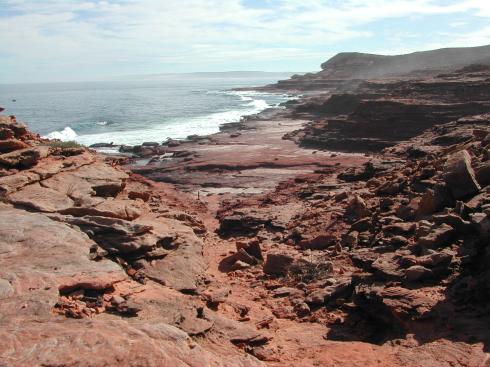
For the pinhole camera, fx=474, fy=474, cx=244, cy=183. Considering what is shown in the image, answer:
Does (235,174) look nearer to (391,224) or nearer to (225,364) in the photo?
(391,224)

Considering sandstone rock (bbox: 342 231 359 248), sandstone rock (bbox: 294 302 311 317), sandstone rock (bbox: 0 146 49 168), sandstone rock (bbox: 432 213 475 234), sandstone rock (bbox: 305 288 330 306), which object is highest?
sandstone rock (bbox: 0 146 49 168)

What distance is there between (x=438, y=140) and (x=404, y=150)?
2077 mm

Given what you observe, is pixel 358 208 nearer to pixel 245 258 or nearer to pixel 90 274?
pixel 245 258

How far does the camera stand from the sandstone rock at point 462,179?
437 inches

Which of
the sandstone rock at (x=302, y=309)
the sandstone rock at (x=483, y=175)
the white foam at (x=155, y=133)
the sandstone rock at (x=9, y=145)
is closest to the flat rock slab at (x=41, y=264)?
the sandstone rock at (x=302, y=309)

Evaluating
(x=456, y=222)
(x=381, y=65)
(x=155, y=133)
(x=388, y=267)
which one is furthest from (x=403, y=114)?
(x=381, y=65)

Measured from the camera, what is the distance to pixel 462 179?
11250mm

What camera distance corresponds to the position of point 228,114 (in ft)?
220

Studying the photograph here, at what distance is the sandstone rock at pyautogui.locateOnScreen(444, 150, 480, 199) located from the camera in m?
11.1

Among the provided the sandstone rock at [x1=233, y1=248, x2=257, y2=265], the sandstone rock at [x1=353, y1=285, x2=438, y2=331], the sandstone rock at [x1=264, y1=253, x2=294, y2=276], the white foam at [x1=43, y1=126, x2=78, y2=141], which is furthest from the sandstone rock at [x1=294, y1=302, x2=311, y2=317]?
the white foam at [x1=43, y1=126, x2=78, y2=141]

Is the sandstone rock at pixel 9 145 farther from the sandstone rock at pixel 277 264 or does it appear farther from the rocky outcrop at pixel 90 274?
the sandstone rock at pixel 277 264

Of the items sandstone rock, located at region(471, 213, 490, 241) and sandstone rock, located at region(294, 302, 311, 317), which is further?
sandstone rock, located at region(294, 302, 311, 317)

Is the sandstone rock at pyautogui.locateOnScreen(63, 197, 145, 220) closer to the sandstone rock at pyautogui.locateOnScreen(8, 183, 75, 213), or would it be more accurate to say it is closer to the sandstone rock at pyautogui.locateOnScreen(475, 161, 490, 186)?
the sandstone rock at pyautogui.locateOnScreen(8, 183, 75, 213)

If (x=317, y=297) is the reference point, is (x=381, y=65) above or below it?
above
